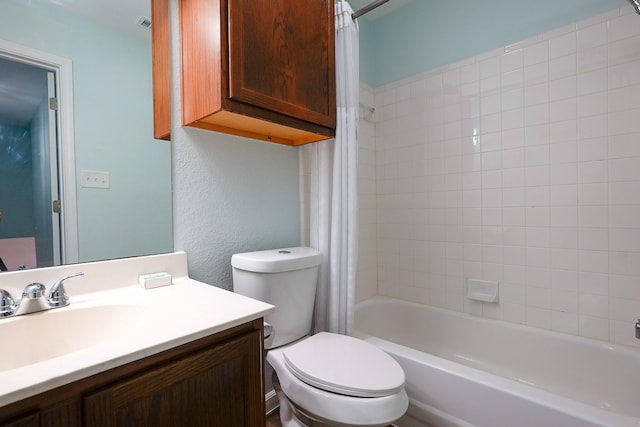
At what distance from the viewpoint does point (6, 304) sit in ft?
2.49

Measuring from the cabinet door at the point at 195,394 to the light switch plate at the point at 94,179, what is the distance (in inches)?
27.9

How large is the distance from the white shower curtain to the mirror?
0.71 m

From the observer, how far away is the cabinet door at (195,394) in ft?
1.85

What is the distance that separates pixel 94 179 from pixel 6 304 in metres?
0.43

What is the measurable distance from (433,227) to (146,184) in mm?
1629

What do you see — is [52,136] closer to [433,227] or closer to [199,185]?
[199,185]

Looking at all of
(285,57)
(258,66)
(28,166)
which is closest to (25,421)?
(28,166)

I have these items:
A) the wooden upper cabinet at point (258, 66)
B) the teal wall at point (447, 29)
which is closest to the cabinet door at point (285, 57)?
the wooden upper cabinet at point (258, 66)

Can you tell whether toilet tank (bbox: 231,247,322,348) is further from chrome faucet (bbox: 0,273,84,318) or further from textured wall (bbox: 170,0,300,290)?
chrome faucet (bbox: 0,273,84,318)

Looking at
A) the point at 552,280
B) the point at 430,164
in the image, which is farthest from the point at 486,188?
the point at 552,280

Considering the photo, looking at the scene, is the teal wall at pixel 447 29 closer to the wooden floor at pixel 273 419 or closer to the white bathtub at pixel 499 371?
the white bathtub at pixel 499 371

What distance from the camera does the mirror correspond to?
0.94 m

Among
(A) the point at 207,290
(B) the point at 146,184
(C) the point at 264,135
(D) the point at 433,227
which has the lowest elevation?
(A) the point at 207,290

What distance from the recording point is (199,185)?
1265 mm
